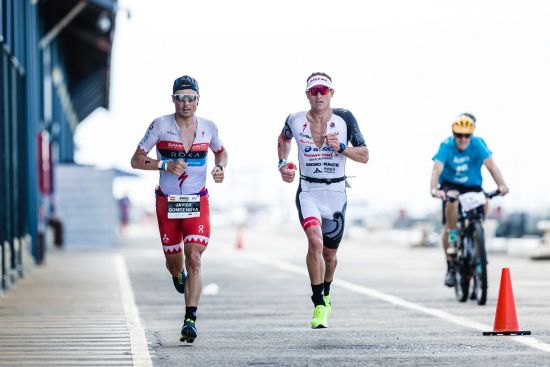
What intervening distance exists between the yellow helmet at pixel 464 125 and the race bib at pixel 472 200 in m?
0.66

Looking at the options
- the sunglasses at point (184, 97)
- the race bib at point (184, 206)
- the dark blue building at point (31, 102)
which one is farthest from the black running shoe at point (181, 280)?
the dark blue building at point (31, 102)

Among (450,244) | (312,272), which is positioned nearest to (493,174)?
(450,244)

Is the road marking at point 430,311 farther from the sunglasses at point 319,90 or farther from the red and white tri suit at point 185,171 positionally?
the red and white tri suit at point 185,171

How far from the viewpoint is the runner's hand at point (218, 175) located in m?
10.9

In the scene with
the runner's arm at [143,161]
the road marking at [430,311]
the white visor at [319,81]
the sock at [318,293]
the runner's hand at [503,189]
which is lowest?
the road marking at [430,311]

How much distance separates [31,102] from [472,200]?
37.8 ft

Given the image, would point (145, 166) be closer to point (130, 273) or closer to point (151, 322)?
point (151, 322)

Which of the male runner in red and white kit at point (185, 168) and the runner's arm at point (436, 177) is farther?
the runner's arm at point (436, 177)

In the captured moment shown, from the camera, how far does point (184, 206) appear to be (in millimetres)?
10961

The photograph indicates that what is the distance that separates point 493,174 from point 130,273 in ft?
32.5

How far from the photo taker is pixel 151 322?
502 inches

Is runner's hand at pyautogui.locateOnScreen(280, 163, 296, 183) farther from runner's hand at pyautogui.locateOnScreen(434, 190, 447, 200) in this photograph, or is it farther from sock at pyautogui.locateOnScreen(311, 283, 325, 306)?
runner's hand at pyautogui.locateOnScreen(434, 190, 447, 200)

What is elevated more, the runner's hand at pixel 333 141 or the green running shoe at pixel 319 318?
the runner's hand at pixel 333 141

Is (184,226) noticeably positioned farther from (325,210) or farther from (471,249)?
(471,249)
